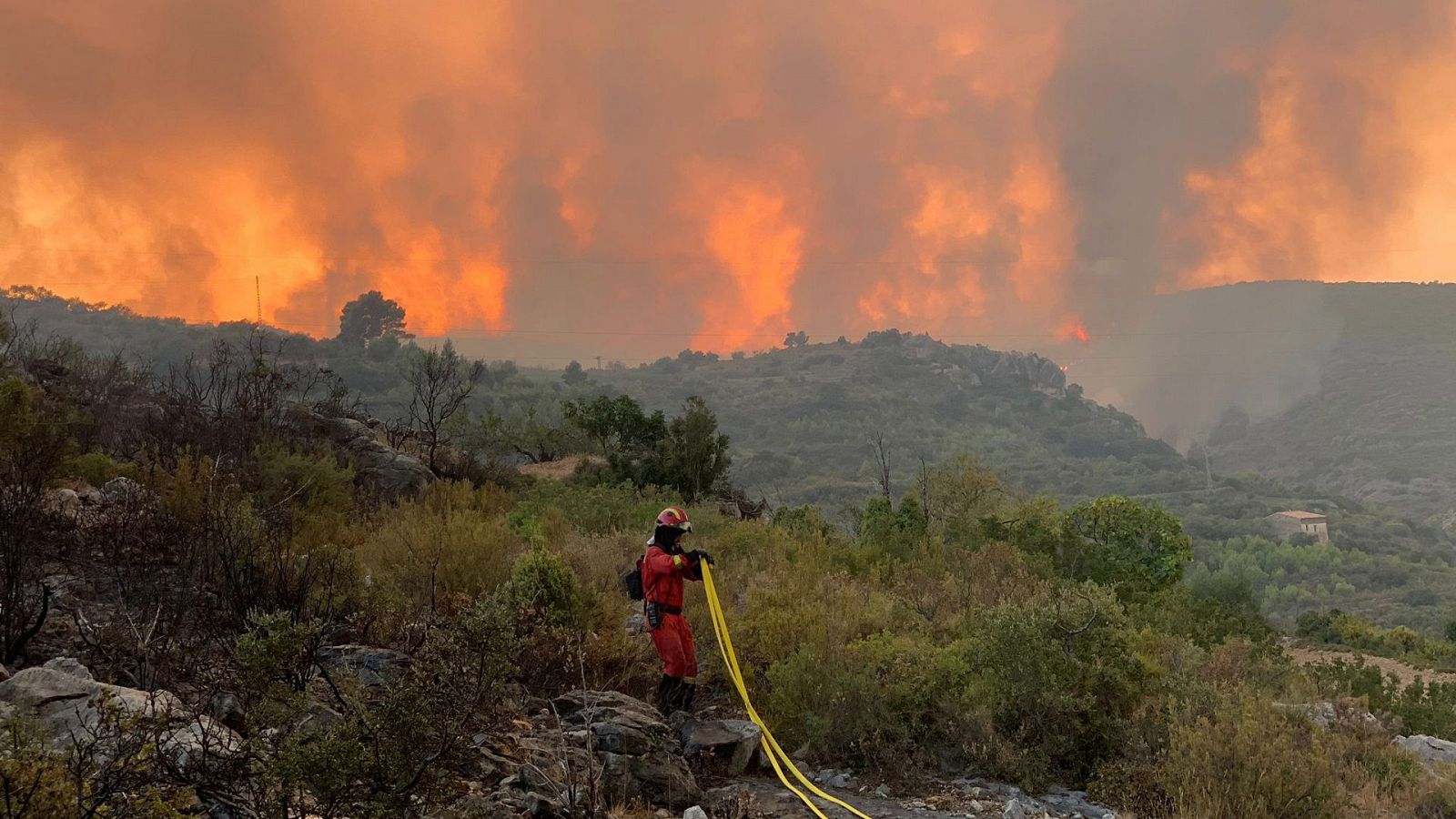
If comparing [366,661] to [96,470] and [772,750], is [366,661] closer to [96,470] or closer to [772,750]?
[772,750]

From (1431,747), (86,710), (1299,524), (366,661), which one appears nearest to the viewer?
(86,710)

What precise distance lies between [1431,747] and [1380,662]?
2074 cm

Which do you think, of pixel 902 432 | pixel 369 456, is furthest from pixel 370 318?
pixel 369 456

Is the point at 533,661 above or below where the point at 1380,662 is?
above

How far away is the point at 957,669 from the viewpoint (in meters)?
7.61

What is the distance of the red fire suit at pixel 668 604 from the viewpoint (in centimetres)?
739

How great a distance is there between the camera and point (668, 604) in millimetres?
7430

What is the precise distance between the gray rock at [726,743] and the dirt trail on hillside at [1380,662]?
18690mm

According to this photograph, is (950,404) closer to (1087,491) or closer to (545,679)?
(1087,491)

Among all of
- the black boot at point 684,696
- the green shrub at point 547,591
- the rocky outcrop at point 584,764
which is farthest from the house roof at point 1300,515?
the rocky outcrop at point 584,764

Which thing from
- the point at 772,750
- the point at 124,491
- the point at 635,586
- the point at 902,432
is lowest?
the point at 772,750

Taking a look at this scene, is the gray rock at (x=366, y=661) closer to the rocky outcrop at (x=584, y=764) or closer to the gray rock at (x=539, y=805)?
the rocky outcrop at (x=584, y=764)

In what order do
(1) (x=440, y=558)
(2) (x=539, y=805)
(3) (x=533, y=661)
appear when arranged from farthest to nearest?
(1) (x=440, y=558) → (3) (x=533, y=661) → (2) (x=539, y=805)

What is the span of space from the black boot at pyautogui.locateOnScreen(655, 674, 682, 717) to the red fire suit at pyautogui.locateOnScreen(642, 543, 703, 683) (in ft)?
0.20
